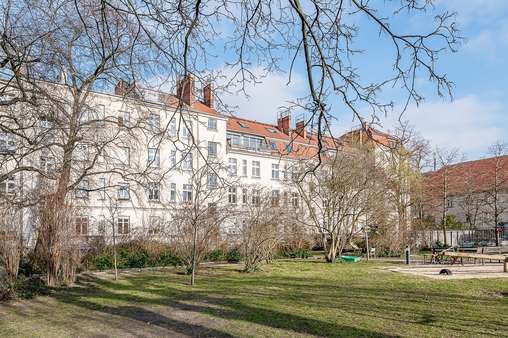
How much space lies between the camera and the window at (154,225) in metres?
23.1

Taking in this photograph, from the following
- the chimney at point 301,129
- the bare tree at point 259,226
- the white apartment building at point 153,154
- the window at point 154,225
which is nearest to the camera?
the chimney at point 301,129

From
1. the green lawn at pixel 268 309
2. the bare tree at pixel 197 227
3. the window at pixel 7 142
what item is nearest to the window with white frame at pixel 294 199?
the bare tree at pixel 197 227

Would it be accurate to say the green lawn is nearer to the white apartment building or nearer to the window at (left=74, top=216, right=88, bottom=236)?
the window at (left=74, top=216, right=88, bottom=236)

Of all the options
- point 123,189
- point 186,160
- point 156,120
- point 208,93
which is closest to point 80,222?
point 123,189

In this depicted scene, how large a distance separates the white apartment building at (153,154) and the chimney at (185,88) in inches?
0.4

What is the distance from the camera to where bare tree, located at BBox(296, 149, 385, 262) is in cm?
2514

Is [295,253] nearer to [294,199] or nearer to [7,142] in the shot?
[294,199]

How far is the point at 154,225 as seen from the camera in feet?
78.0

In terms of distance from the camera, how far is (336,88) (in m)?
4.22

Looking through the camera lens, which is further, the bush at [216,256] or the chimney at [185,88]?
the bush at [216,256]

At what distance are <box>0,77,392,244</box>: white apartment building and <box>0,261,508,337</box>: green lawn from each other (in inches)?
103

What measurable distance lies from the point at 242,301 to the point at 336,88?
821cm

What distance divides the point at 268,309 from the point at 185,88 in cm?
672

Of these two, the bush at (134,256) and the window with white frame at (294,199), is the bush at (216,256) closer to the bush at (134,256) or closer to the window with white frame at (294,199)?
the bush at (134,256)
